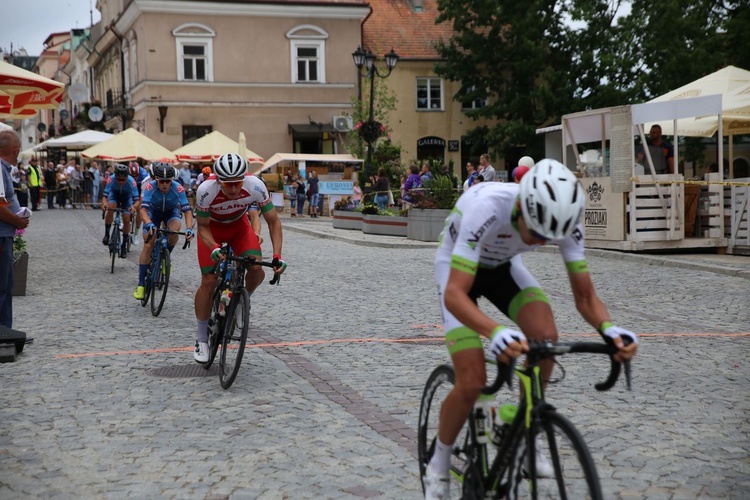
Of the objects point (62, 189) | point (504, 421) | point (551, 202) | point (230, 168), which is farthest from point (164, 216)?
point (62, 189)

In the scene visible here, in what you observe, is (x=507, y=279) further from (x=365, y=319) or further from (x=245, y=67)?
(x=245, y=67)

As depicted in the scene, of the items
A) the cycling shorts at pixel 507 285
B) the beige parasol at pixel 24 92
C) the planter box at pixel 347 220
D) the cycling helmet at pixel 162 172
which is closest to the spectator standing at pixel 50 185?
the planter box at pixel 347 220

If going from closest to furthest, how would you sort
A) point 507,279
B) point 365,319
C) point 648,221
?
point 507,279 < point 365,319 < point 648,221

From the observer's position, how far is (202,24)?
45875 mm

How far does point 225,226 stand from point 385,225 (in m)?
16.9

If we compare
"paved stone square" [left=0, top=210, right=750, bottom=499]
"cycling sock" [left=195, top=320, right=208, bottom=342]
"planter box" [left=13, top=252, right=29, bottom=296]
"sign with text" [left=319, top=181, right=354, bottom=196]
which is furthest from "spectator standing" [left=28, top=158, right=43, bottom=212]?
"cycling sock" [left=195, top=320, right=208, bottom=342]

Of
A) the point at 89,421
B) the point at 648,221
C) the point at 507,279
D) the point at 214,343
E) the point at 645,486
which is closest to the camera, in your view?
the point at 507,279

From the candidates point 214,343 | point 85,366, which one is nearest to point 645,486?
point 214,343

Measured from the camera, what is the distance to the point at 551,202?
375cm

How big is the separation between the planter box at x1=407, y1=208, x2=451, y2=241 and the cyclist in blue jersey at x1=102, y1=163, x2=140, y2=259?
721cm

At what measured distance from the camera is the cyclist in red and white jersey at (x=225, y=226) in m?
8.29

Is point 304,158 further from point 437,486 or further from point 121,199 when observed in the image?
point 437,486

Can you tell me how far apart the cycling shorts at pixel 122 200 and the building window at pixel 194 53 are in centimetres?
2905

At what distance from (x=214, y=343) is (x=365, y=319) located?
3176mm
